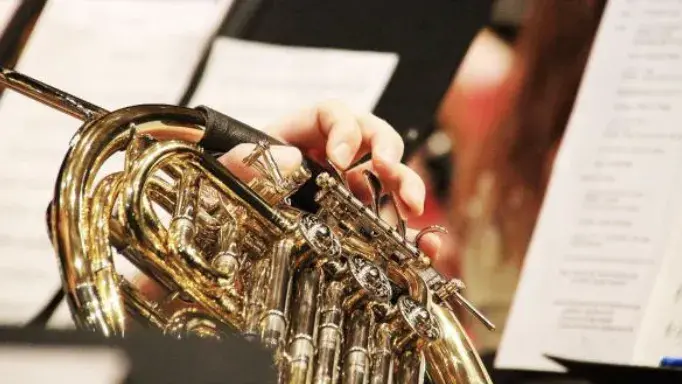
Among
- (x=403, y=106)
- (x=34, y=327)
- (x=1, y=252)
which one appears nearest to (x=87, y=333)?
(x=34, y=327)

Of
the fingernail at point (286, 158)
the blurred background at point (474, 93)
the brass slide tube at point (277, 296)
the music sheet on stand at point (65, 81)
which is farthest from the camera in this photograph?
the blurred background at point (474, 93)

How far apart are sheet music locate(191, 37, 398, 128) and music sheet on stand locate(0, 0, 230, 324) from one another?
4 cm

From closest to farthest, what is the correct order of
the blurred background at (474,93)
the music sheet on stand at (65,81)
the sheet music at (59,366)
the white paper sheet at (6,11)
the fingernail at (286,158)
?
the sheet music at (59,366)
the fingernail at (286,158)
the music sheet on stand at (65,81)
the white paper sheet at (6,11)
the blurred background at (474,93)

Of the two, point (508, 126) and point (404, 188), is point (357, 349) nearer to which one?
point (404, 188)

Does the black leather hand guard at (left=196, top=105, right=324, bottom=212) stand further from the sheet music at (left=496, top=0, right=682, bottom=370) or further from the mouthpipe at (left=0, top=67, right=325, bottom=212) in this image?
the sheet music at (left=496, top=0, right=682, bottom=370)

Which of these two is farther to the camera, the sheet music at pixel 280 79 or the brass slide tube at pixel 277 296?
the sheet music at pixel 280 79

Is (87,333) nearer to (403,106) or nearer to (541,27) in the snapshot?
(403,106)

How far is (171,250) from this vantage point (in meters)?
0.68

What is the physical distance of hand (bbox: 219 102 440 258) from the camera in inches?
32.9

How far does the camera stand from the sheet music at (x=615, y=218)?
4.42 ft

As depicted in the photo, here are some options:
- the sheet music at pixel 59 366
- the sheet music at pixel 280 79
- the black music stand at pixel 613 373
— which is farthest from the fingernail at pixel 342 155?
the black music stand at pixel 613 373

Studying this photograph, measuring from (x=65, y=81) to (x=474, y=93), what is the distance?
0.72 m

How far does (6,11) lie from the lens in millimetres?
1274

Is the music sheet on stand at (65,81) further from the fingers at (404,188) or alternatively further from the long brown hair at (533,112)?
the long brown hair at (533,112)
